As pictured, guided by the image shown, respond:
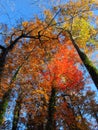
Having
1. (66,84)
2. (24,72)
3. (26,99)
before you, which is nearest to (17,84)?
(24,72)

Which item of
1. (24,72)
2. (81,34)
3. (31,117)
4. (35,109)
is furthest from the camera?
(31,117)

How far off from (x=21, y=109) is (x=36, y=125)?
254 cm

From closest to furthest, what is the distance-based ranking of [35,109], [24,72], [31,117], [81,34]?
[81,34]
[24,72]
[35,109]
[31,117]

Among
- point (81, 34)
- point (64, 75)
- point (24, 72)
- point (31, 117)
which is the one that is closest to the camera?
point (81, 34)

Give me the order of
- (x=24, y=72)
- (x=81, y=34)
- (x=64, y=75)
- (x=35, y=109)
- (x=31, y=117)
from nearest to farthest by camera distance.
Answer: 1. (x=81, y=34)
2. (x=24, y=72)
3. (x=64, y=75)
4. (x=35, y=109)
5. (x=31, y=117)

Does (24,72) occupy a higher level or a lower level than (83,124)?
higher

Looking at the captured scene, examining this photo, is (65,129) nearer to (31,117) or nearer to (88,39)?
(31,117)

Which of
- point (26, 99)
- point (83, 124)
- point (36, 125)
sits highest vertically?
point (26, 99)

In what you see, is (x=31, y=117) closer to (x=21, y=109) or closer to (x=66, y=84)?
(x=21, y=109)

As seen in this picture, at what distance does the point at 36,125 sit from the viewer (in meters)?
24.5

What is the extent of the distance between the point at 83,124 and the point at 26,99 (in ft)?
21.4

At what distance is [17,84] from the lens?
764 inches

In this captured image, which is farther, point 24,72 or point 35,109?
point 35,109

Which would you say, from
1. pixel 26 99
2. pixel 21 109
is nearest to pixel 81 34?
pixel 26 99
